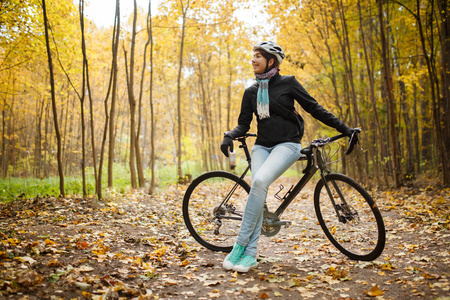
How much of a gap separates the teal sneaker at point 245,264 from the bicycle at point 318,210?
33 centimetres

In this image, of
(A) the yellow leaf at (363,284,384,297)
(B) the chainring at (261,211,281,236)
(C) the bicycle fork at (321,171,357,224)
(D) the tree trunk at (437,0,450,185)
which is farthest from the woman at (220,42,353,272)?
(D) the tree trunk at (437,0,450,185)

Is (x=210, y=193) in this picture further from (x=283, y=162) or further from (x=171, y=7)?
(x=171, y=7)

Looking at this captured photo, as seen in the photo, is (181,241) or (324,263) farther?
(181,241)

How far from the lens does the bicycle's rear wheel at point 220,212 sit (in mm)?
3465

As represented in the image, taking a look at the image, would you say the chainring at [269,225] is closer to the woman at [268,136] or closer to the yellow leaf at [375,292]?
the woman at [268,136]

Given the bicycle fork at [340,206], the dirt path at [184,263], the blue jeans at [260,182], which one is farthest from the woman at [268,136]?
the bicycle fork at [340,206]

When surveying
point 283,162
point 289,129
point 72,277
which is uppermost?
point 289,129

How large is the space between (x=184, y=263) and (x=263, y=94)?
1.73 metres

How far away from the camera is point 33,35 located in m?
7.18

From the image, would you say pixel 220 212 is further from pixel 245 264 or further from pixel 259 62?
pixel 259 62

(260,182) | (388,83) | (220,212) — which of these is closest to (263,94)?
(260,182)

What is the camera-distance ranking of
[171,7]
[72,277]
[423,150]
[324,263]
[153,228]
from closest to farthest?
1. [72,277]
2. [324,263]
3. [153,228]
4. [171,7]
5. [423,150]

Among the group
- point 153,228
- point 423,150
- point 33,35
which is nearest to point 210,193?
point 153,228

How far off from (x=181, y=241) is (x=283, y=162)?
5.85 feet
